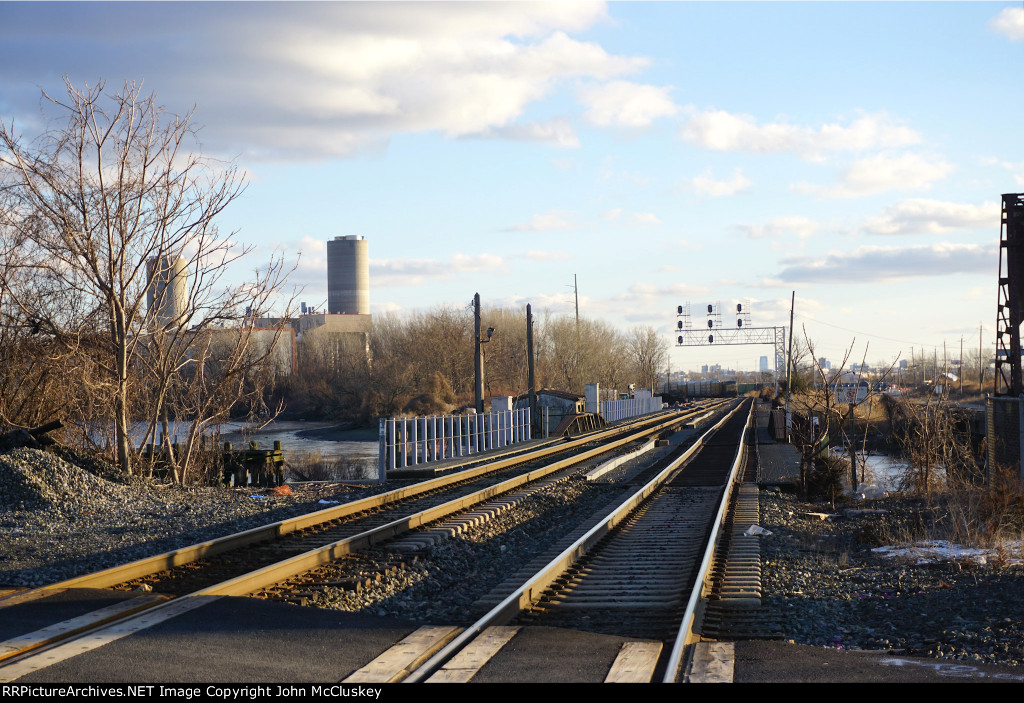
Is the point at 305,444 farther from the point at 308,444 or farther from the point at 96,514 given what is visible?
the point at 96,514

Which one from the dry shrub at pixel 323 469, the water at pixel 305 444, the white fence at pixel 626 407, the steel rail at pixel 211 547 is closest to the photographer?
the steel rail at pixel 211 547

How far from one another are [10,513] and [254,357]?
8552 millimetres

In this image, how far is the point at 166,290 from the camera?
58.3 feet

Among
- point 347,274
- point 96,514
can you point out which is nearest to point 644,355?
point 347,274

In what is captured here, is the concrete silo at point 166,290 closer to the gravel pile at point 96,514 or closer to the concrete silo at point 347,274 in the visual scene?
the gravel pile at point 96,514

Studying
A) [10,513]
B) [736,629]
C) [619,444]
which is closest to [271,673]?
[736,629]

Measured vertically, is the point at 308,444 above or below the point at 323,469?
below

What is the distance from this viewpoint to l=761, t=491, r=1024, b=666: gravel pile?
6.83 meters

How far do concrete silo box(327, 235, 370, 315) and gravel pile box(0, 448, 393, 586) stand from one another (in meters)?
145

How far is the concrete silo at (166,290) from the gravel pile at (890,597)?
12068 millimetres

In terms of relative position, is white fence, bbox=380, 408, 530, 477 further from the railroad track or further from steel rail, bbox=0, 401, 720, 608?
the railroad track

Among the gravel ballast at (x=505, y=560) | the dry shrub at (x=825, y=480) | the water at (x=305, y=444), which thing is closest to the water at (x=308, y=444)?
the water at (x=305, y=444)

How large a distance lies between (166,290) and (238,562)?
985cm

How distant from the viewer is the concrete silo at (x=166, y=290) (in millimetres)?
17094
